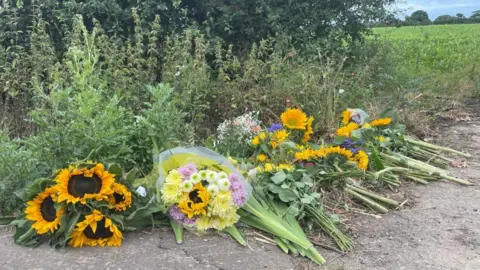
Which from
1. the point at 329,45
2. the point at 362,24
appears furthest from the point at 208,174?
the point at 362,24

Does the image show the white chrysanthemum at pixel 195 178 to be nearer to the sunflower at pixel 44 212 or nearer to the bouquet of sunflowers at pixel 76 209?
the bouquet of sunflowers at pixel 76 209

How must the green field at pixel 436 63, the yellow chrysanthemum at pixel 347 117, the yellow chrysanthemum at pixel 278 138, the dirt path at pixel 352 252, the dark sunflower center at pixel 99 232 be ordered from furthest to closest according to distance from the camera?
the green field at pixel 436 63
the yellow chrysanthemum at pixel 347 117
the yellow chrysanthemum at pixel 278 138
the dark sunflower center at pixel 99 232
the dirt path at pixel 352 252

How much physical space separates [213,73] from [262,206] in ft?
9.80

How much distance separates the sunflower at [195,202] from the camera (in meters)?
2.85

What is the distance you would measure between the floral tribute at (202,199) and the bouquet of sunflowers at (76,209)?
229 mm

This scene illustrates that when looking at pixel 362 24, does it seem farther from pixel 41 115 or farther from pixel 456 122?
pixel 41 115

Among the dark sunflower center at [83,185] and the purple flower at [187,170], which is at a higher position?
the dark sunflower center at [83,185]

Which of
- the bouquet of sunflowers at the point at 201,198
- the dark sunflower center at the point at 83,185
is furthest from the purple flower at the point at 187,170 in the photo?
the dark sunflower center at the point at 83,185

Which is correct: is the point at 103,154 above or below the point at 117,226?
above

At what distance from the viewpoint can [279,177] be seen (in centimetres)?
327

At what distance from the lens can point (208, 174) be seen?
9.69 feet

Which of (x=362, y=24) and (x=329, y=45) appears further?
(x=362, y=24)

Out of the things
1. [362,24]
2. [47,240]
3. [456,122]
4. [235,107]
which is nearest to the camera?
[47,240]

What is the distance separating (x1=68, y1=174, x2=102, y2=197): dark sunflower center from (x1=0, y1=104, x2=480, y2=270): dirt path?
284 millimetres
